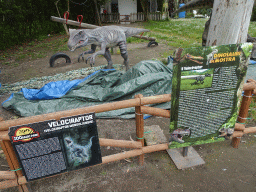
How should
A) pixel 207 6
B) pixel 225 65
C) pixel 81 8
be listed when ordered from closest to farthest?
pixel 225 65
pixel 207 6
pixel 81 8

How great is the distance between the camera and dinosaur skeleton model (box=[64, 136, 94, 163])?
195 centimetres

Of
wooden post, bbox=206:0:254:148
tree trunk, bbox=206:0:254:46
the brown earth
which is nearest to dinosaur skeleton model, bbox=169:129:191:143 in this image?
the brown earth

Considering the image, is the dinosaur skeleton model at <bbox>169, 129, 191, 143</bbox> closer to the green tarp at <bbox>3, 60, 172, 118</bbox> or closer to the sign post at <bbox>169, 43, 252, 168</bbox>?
the sign post at <bbox>169, 43, 252, 168</bbox>

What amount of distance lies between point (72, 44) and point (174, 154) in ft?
11.3

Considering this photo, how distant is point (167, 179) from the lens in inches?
94.5

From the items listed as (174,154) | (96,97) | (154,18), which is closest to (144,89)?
(96,97)

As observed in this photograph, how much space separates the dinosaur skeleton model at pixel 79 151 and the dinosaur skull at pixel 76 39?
10.2 feet

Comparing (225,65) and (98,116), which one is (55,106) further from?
(225,65)

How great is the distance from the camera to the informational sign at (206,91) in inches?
73.5

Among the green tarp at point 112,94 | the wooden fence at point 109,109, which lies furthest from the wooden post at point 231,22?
the green tarp at point 112,94

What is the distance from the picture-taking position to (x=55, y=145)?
1879mm

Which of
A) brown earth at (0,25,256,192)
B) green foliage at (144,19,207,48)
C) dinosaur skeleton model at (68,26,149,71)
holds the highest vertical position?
dinosaur skeleton model at (68,26,149,71)

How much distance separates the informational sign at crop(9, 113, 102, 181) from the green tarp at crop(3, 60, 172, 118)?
1783 mm

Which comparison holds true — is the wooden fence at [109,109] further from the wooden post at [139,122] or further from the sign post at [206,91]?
the sign post at [206,91]
